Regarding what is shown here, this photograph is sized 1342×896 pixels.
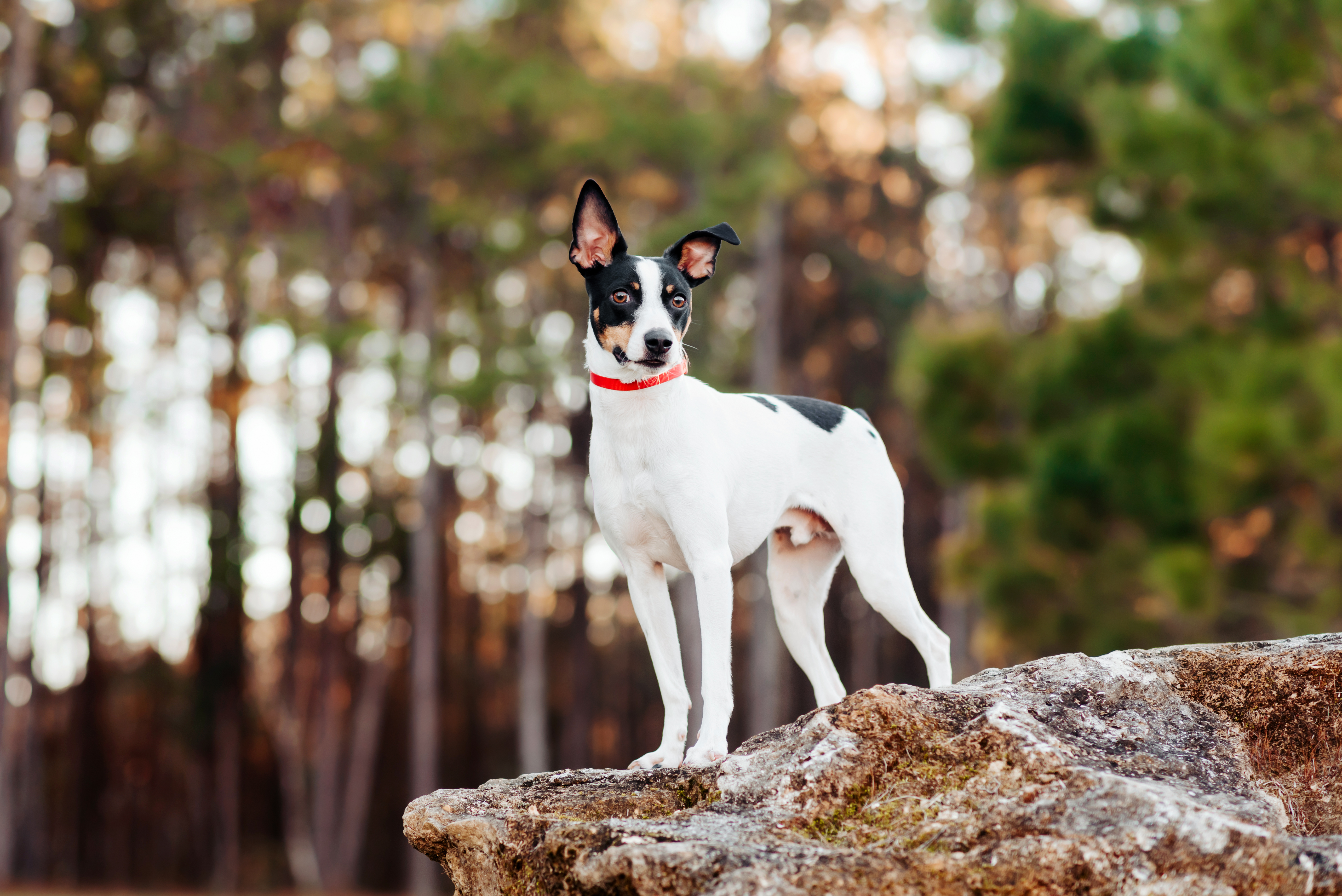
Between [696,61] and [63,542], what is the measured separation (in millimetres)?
13676

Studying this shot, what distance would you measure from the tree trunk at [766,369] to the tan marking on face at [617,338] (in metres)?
14.6

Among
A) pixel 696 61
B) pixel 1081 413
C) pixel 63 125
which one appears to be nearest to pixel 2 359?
pixel 63 125

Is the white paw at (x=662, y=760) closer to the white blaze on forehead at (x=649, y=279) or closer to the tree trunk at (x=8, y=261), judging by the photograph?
the white blaze on forehead at (x=649, y=279)

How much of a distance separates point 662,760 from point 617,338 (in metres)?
1.33

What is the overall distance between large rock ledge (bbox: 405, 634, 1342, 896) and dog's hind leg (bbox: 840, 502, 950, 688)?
56 cm

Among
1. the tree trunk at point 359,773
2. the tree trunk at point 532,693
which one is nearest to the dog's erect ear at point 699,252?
the tree trunk at point 532,693

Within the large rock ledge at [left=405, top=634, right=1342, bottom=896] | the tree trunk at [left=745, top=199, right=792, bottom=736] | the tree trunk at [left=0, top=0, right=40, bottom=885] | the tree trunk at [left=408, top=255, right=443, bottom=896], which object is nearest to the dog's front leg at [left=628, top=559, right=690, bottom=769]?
the large rock ledge at [left=405, top=634, right=1342, bottom=896]

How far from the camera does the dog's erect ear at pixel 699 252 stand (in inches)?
167

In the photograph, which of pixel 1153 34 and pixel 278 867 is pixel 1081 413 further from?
pixel 278 867

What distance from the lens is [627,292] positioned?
12.8 feet

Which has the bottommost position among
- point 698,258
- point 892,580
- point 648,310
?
point 892,580

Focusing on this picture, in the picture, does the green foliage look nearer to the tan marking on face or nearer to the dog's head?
the dog's head

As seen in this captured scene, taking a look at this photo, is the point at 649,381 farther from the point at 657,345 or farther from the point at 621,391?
the point at 657,345

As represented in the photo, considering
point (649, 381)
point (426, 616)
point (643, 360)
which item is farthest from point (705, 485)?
point (426, 616)
